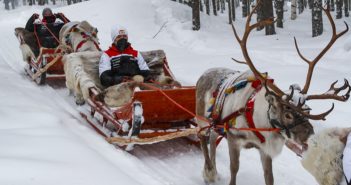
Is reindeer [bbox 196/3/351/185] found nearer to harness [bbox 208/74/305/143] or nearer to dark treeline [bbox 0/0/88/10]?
harness [bbox 208/74/305/143]

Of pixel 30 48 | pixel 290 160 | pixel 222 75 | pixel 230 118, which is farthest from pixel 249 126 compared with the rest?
pixel 30 48

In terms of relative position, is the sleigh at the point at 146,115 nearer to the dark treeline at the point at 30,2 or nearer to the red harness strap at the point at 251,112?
the red harness strap at the point at 251,112

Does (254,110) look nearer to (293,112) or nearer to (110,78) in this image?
(293,112)

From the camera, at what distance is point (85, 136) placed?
18.5 feet

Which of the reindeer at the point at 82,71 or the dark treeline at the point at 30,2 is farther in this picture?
the dark treeline at the point at 30,2

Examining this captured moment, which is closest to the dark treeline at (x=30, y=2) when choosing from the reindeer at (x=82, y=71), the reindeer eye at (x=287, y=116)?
the reindeer at (x=82, y=71)

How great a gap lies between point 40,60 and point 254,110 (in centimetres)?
563

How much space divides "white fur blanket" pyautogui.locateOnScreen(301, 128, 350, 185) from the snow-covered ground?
1588mm

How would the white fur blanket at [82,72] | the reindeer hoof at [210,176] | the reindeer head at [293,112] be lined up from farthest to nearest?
1. the white fur blanket at [82,72]
2. the reindeer hoof at [210,176]
3. the reindeer head at [293,112]

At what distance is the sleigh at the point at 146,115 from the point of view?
17.3 feet

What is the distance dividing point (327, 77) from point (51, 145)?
18.7 ft

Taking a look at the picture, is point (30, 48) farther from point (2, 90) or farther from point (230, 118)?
point (230, 118)

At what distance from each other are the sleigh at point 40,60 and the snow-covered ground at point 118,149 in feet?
0.78

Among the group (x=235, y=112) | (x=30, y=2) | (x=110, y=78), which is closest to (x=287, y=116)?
(x=235, y=112)
